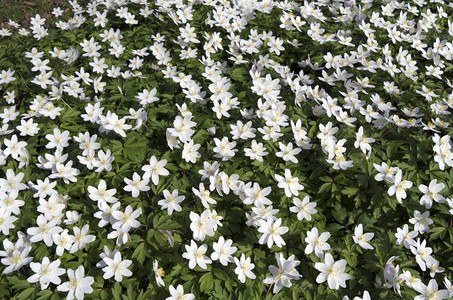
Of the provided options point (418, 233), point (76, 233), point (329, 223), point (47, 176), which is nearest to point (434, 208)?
point (418, 233)

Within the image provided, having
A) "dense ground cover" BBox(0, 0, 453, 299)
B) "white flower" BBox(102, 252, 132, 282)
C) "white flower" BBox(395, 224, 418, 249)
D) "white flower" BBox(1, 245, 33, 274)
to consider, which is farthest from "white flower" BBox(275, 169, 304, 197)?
"white flower" BBox(1, 245, 33, 274)

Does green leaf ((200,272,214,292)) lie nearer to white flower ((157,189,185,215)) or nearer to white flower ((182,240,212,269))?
white flower ((182,240,212,269))

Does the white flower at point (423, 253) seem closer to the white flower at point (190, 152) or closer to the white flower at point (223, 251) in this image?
the white flower at point (223, 251)

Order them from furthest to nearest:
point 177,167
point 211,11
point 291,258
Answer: point 211,11 < point 177,167 < point 291,258

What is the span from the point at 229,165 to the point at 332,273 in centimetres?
117

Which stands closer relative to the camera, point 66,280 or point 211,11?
point 66,280

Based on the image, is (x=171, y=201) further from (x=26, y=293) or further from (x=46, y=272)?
(x=26, y=293)

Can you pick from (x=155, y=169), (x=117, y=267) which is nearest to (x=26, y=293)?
(x=117, y=267)

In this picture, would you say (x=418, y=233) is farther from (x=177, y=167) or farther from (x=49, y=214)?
(x=49, y=214)

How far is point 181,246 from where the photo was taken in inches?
112

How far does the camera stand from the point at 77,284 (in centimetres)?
253

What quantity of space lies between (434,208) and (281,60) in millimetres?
2359

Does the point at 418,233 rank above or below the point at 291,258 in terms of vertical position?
below

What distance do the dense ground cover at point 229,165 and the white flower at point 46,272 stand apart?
1 centimetres
